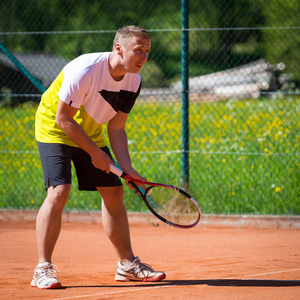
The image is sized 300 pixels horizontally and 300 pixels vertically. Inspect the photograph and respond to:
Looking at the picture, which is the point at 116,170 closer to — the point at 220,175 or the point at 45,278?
the point at 45,278

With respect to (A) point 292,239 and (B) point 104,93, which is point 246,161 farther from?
(B) point 104,93

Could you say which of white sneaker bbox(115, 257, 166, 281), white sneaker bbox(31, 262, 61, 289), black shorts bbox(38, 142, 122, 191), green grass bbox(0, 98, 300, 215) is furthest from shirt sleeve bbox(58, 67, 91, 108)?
green grass bbox(0, 98, 300, 215)

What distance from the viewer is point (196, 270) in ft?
15.7

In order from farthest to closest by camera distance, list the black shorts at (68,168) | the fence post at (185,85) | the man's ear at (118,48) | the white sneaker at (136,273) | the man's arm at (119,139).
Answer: the fence post at (185,85) → the man's arm at (119,139) → the white sneaker at (136,273) → the black shorts at (68,168) → the man's ear at (118,48)

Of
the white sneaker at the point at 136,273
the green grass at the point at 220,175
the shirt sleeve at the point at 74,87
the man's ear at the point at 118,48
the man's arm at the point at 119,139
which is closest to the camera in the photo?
the shirt sleeve at the point at 74,87

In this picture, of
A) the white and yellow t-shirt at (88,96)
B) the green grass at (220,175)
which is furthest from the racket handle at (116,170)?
the green grass at (220,175)

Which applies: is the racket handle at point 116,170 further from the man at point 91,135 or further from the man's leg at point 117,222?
the man's leg at point 117,222

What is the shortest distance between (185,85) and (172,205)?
2684 millimetres

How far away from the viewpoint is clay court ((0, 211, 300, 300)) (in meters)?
4.09

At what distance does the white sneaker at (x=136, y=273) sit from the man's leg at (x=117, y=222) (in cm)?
5

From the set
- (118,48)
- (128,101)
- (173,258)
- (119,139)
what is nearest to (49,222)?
(119,139)

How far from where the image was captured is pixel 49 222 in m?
4.20

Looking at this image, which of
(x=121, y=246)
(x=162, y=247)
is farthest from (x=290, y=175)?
(x=121, y=246)

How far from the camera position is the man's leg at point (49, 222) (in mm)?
4195
